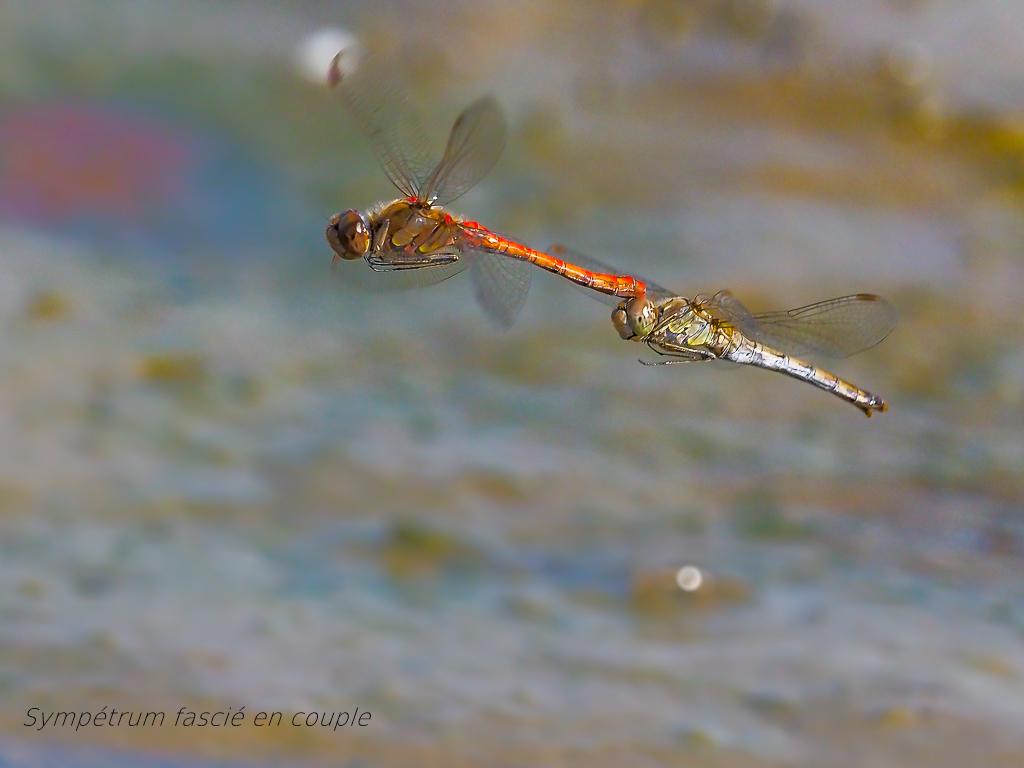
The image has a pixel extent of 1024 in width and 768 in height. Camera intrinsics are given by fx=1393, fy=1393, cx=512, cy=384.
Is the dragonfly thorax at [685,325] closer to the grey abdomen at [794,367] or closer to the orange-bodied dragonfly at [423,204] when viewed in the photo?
the grey abdomen at [794,367]

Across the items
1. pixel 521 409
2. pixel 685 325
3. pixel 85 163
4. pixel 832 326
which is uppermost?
pixel 85 163

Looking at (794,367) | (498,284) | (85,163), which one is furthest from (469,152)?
(85,163)

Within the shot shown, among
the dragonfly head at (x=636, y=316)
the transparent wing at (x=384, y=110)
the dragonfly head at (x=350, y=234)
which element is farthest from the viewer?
the dragonfly head at (x=636, y=316)

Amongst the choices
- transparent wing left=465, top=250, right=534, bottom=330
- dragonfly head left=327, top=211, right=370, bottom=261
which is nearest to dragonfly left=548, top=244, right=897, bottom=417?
transparent wing left=465, top=250, right=534, bottom=330

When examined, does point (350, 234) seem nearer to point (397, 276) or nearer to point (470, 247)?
point (397, 276)

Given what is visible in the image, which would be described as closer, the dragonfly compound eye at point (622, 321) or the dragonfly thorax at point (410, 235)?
the dragonfly thorax at point (410, 235)

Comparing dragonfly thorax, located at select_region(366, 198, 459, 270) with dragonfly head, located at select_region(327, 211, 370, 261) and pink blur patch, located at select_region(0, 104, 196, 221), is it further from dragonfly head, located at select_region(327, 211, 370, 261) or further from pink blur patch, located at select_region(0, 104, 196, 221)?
pink blur patch, located at select_region(0, 104, 196, 221)

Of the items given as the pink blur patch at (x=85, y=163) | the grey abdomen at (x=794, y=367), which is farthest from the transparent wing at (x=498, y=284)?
the pink blur patch at (x=85, y=163)
